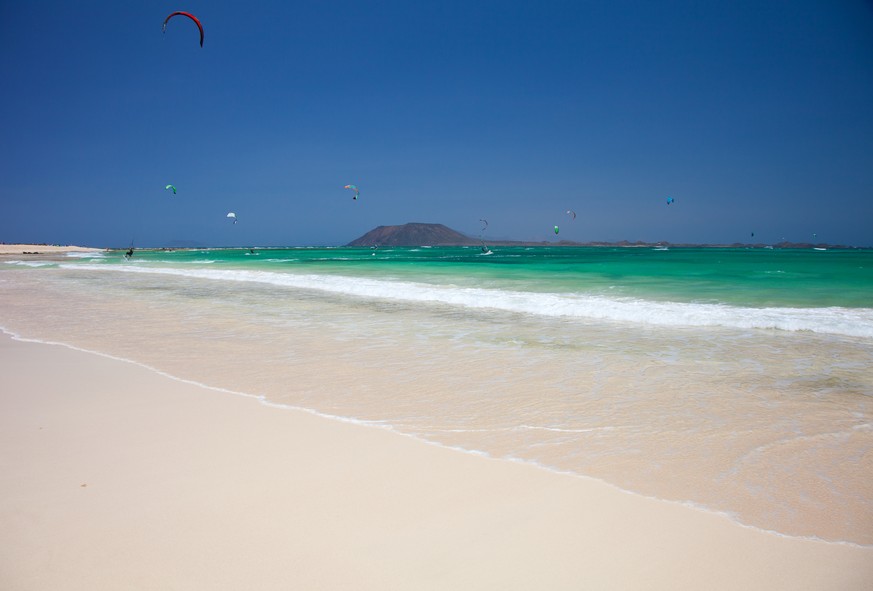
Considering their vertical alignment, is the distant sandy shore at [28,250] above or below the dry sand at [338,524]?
above

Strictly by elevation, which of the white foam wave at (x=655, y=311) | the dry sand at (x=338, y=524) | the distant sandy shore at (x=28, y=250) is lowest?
the dry sand at (x=338, y=524)

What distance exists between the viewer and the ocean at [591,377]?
312 centimetres

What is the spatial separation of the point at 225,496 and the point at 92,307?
11.6 meters

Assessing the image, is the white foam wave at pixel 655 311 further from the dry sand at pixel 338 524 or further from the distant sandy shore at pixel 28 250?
the distant sandy shore at pixel 28 250

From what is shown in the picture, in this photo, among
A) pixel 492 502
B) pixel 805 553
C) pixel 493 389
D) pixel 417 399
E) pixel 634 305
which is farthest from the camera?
pixel 634 305

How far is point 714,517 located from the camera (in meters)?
2.59

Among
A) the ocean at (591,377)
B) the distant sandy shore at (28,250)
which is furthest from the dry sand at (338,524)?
the distant sandy shore at (28,250)

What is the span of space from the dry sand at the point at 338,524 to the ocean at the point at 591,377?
29cm

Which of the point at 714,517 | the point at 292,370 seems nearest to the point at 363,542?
the point at 714,517

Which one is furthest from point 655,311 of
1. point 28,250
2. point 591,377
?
point 28,250

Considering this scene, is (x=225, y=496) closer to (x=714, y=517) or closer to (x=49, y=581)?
(x=49, y=581)

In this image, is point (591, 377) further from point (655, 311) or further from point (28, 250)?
point (28, 250)

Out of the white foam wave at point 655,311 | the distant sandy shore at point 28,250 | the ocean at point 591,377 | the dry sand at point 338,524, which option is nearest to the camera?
the dry sand at point 338,524

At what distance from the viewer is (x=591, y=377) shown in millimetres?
5500
